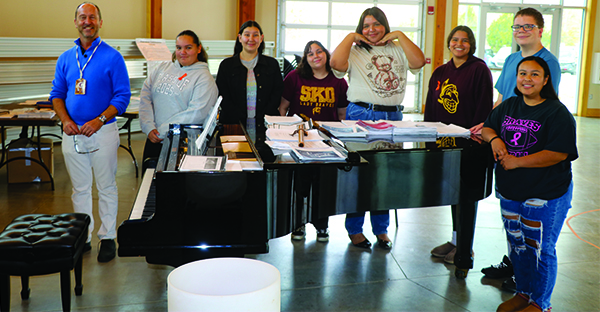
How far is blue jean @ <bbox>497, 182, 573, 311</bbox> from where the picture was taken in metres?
2.32

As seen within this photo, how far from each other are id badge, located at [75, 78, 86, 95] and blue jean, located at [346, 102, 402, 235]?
1733 mm

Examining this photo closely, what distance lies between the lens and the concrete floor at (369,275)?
8.79 ft

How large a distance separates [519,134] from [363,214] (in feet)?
4.46

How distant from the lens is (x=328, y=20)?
11.4 meters

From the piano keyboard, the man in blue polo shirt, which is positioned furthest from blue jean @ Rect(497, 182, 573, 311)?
the man in blue polo shirt

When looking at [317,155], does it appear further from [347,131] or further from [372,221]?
[372,221]

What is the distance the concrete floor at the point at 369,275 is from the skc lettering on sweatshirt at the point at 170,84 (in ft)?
3.61

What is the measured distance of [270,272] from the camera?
894 mm

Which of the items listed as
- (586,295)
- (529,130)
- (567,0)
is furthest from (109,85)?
(567,0)

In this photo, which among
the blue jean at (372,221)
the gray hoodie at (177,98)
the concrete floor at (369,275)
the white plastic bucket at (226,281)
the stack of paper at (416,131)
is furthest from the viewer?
the blue jean at (372,221)

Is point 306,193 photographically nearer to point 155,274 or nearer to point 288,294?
point 288,294

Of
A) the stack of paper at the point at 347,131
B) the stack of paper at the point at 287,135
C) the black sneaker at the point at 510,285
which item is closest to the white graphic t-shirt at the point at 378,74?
the stack of paper at the point at 347,131

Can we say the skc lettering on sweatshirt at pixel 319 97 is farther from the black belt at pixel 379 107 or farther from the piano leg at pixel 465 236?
the piano leg at pixel 465 236

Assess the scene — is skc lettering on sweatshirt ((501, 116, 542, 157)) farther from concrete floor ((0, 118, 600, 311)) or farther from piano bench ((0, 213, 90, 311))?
piano bench ((0, 213, 90, 311))
